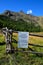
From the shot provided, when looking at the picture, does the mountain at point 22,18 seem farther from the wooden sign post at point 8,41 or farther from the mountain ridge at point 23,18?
the wooden sign post at point 8,41

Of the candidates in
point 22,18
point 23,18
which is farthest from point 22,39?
point 23,18

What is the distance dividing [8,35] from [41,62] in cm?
307

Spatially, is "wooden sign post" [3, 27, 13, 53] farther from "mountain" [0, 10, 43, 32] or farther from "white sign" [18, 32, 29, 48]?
"mountain" [0, 10, 43, 32]

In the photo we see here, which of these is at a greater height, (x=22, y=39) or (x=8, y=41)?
(x=22, y=39)

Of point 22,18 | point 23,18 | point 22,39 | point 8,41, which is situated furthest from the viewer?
point 23,18

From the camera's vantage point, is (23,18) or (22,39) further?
(23,18)

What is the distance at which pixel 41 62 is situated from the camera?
9.84m

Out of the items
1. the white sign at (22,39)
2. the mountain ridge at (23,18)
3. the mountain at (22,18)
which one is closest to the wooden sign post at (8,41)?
the white sign at (22,39)

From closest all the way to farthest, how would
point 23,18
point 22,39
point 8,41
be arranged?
point 22,39 < point 8,41 < point 23,18

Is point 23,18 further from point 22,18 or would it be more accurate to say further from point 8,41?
point 8,41

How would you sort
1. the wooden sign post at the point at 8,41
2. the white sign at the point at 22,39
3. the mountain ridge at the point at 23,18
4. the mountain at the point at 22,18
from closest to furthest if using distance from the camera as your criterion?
the white sign at the point at 22,39
the wooden sign post at the point at 8,41
the mountain at the point at 22,18
the mountain ridge at the point at 23,18

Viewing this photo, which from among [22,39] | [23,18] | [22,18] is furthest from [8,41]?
[23,18]

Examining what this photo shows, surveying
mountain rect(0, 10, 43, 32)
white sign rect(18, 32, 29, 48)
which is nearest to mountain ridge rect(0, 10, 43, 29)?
mountain rect(0, 10, 43, 32)

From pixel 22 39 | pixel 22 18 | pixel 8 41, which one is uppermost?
pixel 22 18
